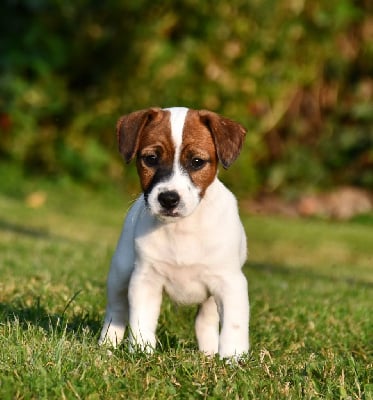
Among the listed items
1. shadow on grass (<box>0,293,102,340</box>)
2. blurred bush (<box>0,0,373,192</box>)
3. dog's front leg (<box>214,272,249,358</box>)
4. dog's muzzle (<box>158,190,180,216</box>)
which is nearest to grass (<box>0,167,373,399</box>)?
shadow on grass (<box>0,293,102,340</box>)

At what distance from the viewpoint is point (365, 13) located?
671 inches

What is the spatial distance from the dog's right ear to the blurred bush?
10.3 meters

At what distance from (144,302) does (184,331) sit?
98 centimetres

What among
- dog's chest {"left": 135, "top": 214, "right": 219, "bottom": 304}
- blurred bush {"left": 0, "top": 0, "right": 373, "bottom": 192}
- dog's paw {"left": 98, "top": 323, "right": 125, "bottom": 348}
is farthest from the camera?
blurred bush {"left": 0, "top": 0, "right": 373, "bottom": 192}

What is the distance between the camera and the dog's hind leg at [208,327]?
5.51 metres

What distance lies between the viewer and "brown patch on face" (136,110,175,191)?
4895 millimetres

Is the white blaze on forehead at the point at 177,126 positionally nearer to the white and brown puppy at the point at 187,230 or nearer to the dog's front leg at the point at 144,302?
the white and brown puppy at the point at 187,230

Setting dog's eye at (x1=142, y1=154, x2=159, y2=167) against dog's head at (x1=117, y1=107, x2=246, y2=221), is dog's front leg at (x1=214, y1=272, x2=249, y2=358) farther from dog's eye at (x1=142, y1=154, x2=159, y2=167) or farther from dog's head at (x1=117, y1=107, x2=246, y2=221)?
dog's eye at (x1=142, y1=154, x2=159, y2=167)

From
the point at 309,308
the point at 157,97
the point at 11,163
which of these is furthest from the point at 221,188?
the point at 11,163

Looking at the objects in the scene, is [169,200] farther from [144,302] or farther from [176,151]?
[144,302]

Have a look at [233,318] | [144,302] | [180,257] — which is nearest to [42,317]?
[144,302]

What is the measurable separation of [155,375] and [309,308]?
9.29ft

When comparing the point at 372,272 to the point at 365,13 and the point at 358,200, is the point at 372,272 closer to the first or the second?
the point at 358,200

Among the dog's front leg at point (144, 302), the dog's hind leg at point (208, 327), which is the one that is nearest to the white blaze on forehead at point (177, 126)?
the dog's front leg at point (144, 302)
